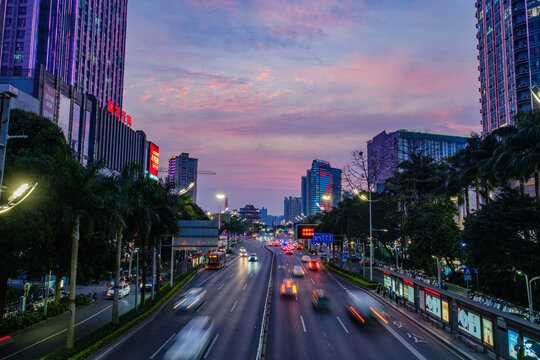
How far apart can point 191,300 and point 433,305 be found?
932 inches

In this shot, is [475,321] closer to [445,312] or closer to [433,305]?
[445,312]

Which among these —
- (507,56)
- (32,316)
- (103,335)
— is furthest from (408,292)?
(507,56)

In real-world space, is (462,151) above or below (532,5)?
below

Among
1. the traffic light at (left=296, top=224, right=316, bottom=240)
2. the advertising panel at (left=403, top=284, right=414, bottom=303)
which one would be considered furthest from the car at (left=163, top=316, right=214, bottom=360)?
the traffic light at (left=296, top=224, right=316, bottom=240)

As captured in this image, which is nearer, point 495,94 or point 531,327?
point 531,327

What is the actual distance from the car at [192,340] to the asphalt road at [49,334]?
7.93 meters

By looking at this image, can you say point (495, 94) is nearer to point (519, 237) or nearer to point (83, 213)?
point (519, 237)

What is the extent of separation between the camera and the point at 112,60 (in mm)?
164750

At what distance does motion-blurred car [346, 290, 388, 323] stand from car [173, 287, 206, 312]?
1513 centimetres

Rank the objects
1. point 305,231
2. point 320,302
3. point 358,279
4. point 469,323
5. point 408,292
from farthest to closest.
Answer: point 305,231 < point 358,279 < point 320,302 < point 408,292 < point 469,323

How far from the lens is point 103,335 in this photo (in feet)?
74.0

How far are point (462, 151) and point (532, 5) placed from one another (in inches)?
3060

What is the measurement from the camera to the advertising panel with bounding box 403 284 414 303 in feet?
104

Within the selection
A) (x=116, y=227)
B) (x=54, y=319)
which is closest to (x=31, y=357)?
(x=116, y=227)
